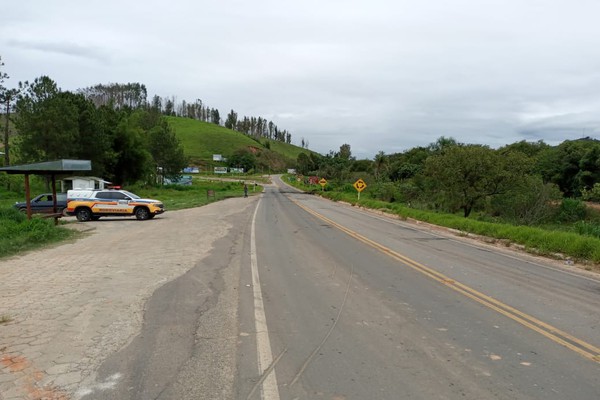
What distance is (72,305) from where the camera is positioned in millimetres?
7035

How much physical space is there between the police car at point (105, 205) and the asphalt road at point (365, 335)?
15419 mm

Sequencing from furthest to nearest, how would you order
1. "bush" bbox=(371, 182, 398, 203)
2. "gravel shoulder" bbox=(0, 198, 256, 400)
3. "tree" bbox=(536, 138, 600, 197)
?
"tree" bbox=(536, 138, 600, 197) → "bush" bbox=(371, 182, 398, 203) → "gravel shoulder" bbox=(0, 198, 256, 400)

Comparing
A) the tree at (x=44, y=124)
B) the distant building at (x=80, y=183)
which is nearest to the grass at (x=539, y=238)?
the distant building at (x=80, y=183)

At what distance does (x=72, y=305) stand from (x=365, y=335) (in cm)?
442

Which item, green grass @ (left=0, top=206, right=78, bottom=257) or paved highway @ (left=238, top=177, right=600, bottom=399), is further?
green grass @ (left=0, top=206, right=78, bottom=257)

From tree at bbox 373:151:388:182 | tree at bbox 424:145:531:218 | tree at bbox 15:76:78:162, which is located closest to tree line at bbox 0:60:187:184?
tree at bbox 15:76:78:162

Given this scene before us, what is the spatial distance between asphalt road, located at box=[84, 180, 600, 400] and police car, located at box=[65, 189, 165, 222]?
607 inches

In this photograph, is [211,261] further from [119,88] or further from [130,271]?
[119,88]

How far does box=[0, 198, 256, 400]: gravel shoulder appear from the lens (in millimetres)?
4551

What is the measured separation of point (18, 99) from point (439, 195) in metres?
37.9

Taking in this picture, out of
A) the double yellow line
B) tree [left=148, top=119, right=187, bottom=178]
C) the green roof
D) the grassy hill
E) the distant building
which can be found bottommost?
the double yellow line

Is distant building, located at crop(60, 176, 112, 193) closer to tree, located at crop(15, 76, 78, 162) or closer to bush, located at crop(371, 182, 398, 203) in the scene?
tree, located at crop(15, 76, 78, 162)

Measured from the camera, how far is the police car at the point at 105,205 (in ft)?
80.1

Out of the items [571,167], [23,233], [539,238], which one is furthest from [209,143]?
[539,238]
